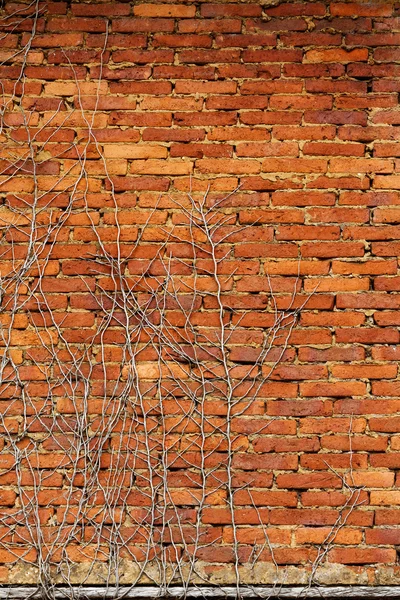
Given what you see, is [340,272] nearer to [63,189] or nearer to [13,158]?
[63,189]

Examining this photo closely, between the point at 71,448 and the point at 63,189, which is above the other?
the point at 63,189

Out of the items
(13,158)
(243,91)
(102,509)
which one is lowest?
(102,509)

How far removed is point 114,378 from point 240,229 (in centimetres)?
83

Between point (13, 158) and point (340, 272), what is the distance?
1.51 m

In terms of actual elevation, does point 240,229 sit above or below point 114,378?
above

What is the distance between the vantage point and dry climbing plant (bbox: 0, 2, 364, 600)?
2809 millimetres

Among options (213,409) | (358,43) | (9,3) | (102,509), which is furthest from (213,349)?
(9,3)

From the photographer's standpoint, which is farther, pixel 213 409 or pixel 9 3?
pixel 9 3

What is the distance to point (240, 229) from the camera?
297 centimetres

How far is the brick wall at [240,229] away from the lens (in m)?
2.82

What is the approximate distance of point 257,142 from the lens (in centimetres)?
301

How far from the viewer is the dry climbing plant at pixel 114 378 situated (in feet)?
9.21

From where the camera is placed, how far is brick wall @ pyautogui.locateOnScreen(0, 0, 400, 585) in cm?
282

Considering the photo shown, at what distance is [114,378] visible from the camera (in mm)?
2908
